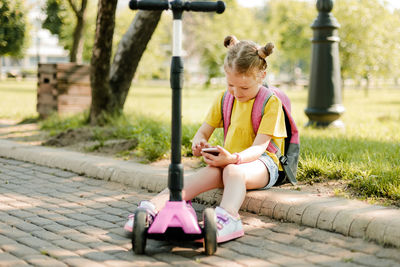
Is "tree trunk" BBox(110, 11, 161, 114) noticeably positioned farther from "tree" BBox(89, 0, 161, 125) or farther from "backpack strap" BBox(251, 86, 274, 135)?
"backpack strap" BBox(251, 86, 274, 135)

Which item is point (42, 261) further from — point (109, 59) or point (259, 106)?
point (109, 59)

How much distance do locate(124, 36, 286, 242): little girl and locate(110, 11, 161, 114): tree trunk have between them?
4.19 meters

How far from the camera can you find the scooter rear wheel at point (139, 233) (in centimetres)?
290

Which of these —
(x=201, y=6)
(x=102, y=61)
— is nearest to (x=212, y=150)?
(x=201, y=6)

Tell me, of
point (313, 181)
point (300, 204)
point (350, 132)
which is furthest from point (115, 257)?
point (350, 132)

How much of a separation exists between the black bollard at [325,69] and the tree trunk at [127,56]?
7.89ft

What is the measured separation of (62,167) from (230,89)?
2743 mm

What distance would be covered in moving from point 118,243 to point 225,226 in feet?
2.21

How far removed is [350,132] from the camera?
704 cm

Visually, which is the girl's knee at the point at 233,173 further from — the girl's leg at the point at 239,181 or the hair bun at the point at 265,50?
the hair bun at the point at 265,50

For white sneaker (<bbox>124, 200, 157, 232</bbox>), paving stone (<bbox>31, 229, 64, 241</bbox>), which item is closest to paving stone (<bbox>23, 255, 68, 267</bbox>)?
paving stone (<bbox>31, 229, 64, 241</bbox>)

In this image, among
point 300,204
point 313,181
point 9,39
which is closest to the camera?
point 300,204

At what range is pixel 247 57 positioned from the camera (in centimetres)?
342

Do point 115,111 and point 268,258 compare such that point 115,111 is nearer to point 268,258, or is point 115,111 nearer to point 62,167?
point 62,167
